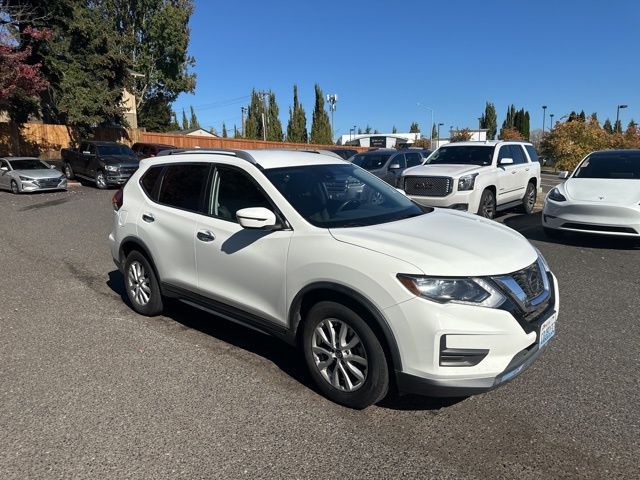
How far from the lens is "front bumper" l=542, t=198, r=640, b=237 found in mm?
7922

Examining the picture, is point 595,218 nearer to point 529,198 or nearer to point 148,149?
point 529,198

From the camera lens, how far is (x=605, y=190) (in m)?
8.49

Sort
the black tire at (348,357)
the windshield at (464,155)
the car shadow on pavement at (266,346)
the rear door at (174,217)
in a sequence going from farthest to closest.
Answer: the windshield at (464,155) < the rear door at (174,217) < the car shadow on pavement at (266,346) < the black tire at (348,357)

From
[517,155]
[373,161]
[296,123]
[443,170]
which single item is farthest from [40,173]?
[296,123]

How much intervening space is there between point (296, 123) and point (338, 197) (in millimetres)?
73847

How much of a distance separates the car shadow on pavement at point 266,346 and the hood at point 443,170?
6.26 meters

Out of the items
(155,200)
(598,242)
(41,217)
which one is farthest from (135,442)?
(41,217)

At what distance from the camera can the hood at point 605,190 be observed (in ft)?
26.7

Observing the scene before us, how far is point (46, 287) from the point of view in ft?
21.4

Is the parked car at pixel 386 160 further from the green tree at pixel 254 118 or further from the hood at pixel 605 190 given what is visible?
the green tree at pixel 254 118

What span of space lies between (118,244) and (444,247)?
145 inches

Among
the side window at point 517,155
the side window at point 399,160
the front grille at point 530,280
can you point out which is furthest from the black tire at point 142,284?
the side window at point 399,160

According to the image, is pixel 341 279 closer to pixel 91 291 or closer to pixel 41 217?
pixel 91 291

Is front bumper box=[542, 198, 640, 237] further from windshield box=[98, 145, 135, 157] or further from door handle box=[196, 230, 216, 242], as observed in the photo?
windshield box=[98, 145, 135, 157]
